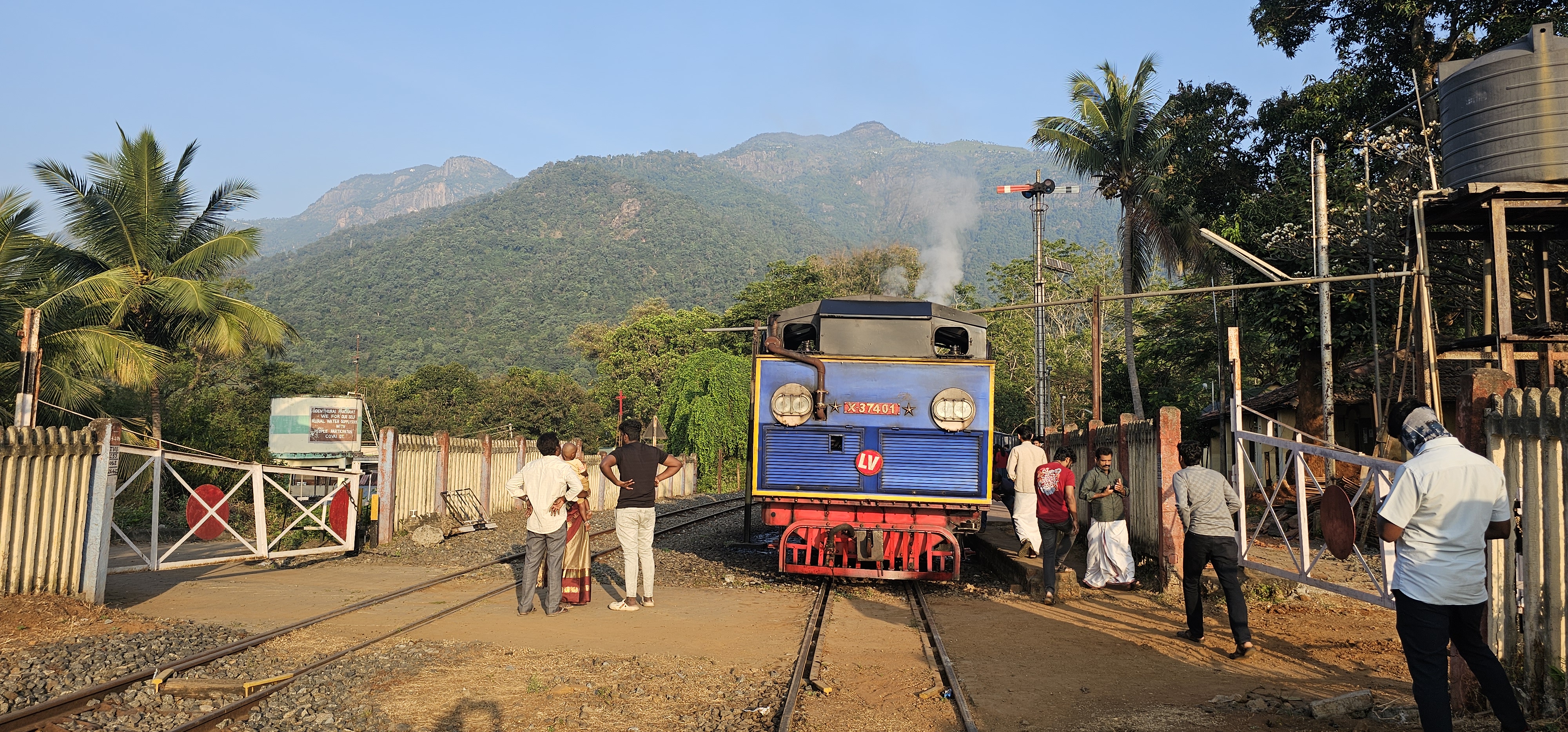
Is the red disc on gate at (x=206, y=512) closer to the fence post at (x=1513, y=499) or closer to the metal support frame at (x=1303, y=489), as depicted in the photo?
the metal support frame at (x=1303, y=489)

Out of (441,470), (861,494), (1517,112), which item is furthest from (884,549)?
(441,470)

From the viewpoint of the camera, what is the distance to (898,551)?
37.2 feet

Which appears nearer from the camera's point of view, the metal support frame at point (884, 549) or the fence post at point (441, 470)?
the metal support frame at point (884, 549)

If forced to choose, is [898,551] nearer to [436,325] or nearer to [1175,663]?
[1175,663]

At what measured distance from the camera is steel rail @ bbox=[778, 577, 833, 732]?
20.4ft

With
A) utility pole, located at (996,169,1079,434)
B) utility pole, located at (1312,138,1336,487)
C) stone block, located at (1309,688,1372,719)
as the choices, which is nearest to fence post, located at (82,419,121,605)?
stone block, located at (1309,688,1372,719)

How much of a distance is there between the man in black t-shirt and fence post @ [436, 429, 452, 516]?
33.7 ft

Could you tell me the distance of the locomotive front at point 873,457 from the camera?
1123 centimetres

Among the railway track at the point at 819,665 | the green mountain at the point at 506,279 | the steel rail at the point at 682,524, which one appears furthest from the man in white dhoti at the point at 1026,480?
the green mountain at the point at 506,279

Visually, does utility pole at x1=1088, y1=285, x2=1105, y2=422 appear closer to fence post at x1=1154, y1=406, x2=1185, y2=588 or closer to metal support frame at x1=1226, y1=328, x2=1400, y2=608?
fence post at x1=1154, y1=406, x2=1185, y2=588

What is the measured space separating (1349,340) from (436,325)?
10888 centimetres

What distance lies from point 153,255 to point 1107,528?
20.3 m

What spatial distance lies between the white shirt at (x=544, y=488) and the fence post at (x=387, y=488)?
708 centimetres

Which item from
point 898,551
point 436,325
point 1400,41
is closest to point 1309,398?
point 1400,41
